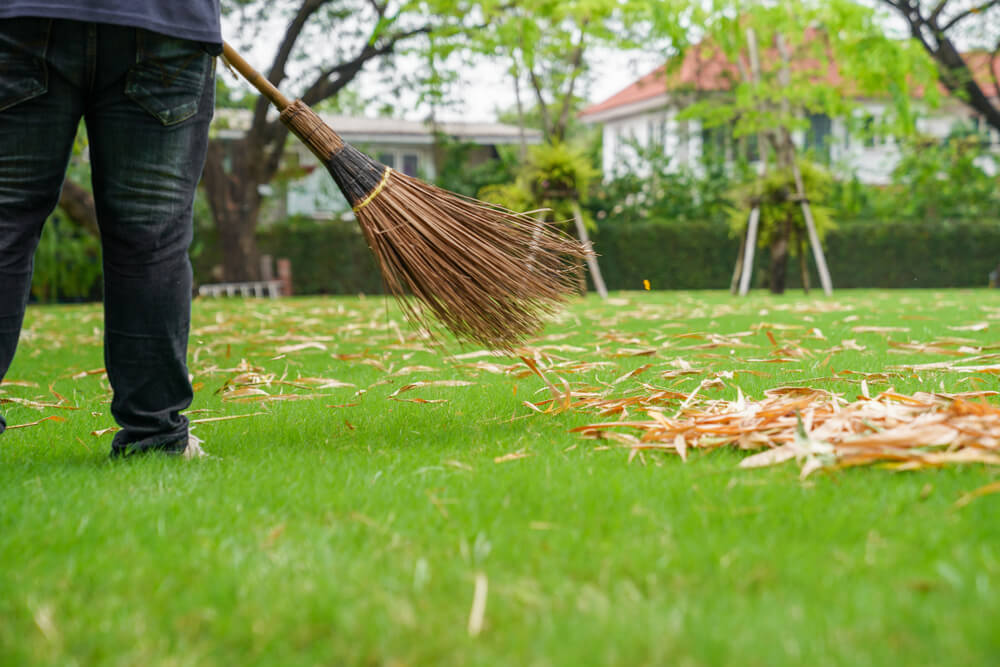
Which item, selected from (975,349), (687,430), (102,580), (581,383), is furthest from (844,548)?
(975,349)

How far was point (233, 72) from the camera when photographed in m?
2.64

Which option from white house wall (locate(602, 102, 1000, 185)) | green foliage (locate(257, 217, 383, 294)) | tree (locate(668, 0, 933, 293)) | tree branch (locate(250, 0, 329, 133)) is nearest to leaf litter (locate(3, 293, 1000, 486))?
tree (locate(668, 0, 933, 293))

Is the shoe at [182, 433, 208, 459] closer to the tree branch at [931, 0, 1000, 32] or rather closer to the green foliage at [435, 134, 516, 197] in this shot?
the tree branch at [931, 0, 1000, 32]

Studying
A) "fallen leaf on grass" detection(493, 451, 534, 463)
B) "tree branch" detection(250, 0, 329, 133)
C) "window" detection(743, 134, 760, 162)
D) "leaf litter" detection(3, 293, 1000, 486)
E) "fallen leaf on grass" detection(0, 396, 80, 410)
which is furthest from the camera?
"window" detection(743, 134, 760, 162)

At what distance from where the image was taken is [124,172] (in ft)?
7.25

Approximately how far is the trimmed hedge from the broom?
15290 mm

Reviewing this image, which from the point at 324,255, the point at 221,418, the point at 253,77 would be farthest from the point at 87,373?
the point at 324,255

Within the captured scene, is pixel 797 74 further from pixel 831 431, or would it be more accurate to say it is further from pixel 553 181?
pixel 831 431

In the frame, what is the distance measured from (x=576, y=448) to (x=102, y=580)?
1214 mm

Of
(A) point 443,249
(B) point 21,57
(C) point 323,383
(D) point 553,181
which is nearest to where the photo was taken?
(B) point 21,57

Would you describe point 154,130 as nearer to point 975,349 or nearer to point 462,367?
point 462,367

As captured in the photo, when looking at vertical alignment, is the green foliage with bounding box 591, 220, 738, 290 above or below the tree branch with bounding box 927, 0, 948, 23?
below

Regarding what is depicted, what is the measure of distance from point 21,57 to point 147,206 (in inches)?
16.7

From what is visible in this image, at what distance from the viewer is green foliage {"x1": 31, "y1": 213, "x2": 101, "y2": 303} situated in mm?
15945
